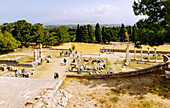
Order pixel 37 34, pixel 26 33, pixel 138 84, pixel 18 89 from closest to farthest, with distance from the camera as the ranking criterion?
pixel 18 89
pixel 138 84
pixel 37 34
pixel 26 33

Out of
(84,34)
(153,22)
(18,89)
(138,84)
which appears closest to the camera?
(18,89)

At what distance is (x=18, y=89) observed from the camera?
9.38 meters

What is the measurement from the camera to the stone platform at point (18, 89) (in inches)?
303

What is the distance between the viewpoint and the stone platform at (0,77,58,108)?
771 cm

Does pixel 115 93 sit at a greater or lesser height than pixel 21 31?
lesser

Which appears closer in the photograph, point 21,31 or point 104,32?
point 21,31

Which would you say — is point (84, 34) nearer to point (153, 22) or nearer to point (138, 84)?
point (153, 22)

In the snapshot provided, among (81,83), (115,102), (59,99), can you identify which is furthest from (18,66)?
(115,102)

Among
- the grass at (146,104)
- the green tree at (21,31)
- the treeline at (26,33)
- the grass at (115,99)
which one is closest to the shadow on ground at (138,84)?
the grass at (115,99)

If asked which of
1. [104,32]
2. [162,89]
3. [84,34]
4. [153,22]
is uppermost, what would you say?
[104,32]

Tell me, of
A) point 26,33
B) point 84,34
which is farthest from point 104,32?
point 26,33

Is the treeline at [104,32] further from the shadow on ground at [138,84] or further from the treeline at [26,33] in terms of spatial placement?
the shadow on ground at [138,84]

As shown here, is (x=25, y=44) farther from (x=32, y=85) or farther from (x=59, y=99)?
(x=59, y=99)

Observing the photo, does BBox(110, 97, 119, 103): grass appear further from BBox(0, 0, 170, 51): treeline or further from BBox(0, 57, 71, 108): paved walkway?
BBox(0, 0, 170, 51): treeline
